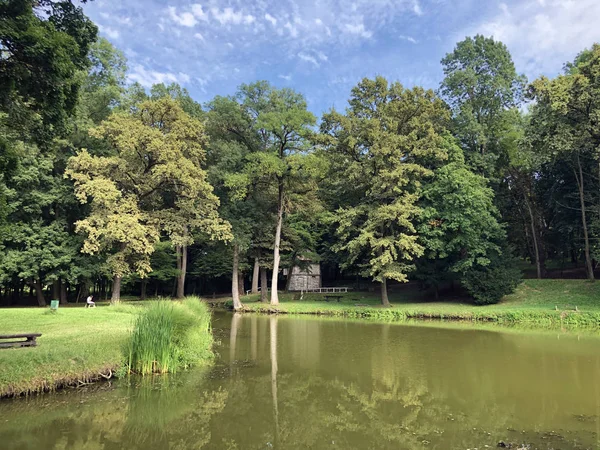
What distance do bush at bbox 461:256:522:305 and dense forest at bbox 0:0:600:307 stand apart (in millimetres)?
127

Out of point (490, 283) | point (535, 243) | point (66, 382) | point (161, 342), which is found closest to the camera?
point (66, 382)

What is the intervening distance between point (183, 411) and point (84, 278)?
80.4ft

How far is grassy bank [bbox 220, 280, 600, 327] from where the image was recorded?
21.9 meters

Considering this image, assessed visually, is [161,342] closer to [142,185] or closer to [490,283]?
[142,185]

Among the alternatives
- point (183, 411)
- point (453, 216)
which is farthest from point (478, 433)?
point (453, 216)

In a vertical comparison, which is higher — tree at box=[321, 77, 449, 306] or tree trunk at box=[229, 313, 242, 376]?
tree at box=[321, 77, 449, 306]

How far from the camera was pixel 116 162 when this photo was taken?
25.0 metres

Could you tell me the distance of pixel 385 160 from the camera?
2867 cm

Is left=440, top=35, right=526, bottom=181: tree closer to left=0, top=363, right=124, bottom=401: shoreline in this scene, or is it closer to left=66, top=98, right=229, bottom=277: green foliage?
left=66, top=98, right=229, bottom=277: green foliage

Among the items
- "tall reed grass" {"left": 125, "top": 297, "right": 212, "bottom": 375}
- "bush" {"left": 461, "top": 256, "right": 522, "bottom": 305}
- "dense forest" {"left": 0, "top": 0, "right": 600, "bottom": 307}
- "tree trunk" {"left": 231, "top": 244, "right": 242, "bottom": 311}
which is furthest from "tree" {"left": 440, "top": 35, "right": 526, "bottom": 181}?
"tall reed grass" {"left": 125, "top": 297, "right": 212, "bottom": 375}

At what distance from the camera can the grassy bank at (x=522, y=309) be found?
21875 mm

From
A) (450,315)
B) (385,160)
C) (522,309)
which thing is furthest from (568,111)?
(450,315)

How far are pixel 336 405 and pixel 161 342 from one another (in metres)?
4.70

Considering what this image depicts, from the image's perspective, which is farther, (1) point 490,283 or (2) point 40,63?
(1) point 490,283
